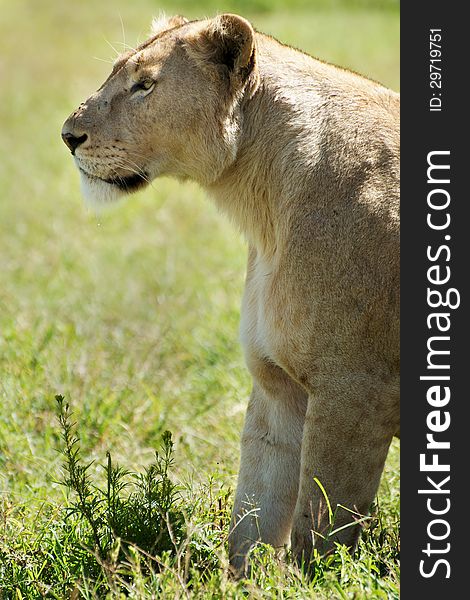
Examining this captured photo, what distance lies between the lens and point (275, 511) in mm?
4348

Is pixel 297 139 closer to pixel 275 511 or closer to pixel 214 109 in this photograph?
pixel 214 109

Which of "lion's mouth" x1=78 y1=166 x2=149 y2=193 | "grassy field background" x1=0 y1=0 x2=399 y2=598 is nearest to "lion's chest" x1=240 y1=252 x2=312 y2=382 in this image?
"lion's mouth" x1=78 y1=166 x2=149 y2=193

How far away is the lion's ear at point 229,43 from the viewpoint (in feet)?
13.4

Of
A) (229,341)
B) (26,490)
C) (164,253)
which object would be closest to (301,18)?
(164,253)

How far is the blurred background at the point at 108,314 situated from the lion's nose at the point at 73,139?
1.20ft

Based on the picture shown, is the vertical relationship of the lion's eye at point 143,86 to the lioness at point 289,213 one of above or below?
above

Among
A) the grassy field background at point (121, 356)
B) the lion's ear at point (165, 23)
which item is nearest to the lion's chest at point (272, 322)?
the grassy field background at point (121, 356)

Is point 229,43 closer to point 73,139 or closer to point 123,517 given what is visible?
point 73,139

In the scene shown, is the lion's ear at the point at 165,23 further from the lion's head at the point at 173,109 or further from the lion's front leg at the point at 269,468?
the lion's front leg at the point at 269,468

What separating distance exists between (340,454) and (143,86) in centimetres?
165

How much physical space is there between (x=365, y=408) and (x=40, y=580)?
4.47 feet

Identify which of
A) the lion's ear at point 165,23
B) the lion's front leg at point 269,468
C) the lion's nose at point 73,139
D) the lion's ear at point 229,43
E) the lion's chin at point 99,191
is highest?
the lion's ear at point 165,23

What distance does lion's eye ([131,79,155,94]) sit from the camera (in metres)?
4.21

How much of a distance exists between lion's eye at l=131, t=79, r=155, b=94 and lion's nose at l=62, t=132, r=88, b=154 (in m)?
0.27
